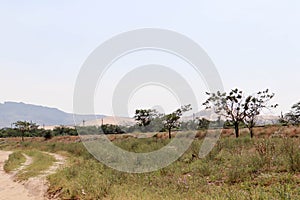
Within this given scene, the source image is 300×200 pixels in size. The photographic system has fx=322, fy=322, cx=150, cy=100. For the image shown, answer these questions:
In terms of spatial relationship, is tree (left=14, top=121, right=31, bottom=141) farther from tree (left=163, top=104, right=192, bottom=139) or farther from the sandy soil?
the sandy soil

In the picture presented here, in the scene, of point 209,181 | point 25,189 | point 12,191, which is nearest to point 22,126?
point 12,191

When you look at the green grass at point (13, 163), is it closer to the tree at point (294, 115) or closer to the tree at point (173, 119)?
the tree at point (173, 119)

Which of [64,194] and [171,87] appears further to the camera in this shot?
[171,87]

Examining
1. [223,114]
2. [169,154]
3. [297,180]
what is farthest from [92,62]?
[223,114]

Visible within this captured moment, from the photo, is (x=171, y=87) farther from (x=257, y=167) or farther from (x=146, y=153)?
(x=257, y=167)

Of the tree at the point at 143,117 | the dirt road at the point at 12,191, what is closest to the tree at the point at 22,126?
the tree at the point at 143,117

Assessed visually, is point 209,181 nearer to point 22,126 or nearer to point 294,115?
point 294,115

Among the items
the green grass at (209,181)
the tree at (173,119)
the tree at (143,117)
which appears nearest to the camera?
the green grass at (209,181)

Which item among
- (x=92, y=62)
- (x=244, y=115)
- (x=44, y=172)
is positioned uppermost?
(x=92, y=62)

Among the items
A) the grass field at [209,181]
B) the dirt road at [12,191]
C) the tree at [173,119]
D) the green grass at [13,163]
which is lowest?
the dirt road at [12,191]

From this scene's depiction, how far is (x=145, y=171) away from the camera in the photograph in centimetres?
1308

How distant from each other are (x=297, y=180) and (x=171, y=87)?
1096cm

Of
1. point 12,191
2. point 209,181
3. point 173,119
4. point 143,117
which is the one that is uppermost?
point 143,117

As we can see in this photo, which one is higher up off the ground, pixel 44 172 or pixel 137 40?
pixel 137 40
